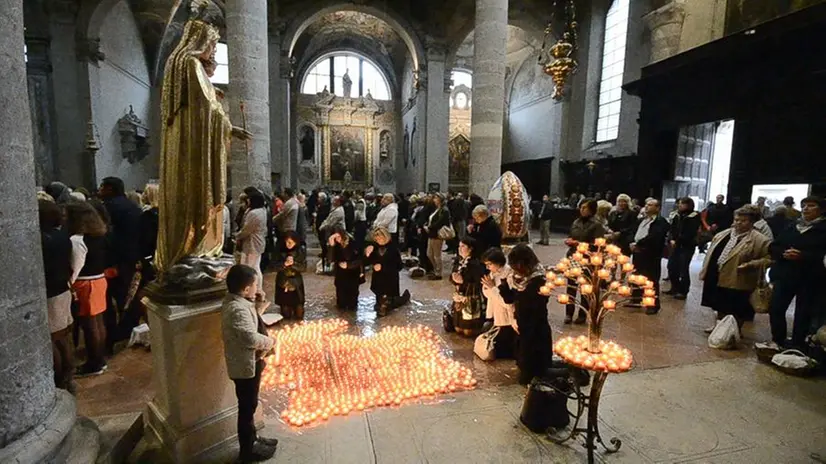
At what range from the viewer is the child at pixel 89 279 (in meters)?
3.50

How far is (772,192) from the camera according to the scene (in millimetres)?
9109

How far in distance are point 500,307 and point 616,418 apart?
1382 millimetres

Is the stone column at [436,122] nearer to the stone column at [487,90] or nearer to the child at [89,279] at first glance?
the stone column at [487,90]

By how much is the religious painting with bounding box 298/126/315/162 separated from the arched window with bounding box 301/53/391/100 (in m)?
2.39

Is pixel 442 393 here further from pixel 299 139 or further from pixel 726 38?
pixel 299 139

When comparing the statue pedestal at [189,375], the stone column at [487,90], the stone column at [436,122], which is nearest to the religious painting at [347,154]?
the stone column at [436,122]

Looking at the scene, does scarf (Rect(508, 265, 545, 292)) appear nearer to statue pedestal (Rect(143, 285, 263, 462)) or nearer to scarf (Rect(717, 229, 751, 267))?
statue pedestal (Rect(143, 285, 263, 462))

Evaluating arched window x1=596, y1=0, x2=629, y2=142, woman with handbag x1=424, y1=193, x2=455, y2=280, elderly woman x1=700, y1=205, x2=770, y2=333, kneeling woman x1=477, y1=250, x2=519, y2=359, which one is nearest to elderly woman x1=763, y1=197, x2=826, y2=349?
elderly woman x1=700, y1=205, x2=770, y2=333

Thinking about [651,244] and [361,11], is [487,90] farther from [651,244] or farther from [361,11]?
[361,11]

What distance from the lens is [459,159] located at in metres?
24.2

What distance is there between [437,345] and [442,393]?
42.4 inches

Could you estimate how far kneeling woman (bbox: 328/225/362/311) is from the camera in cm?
562

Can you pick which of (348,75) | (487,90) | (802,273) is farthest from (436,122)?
(802,273)

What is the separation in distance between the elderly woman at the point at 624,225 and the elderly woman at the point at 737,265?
1.05 meters
